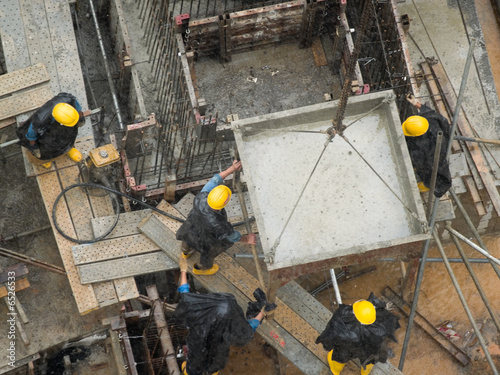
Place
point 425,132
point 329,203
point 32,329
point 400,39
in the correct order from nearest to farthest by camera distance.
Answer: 1. point 329,203
2. point 425,132
3. point 32,329
4. point 400,39

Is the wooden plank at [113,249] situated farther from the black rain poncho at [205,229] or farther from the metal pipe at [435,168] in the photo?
the metal pipe at [435,168]

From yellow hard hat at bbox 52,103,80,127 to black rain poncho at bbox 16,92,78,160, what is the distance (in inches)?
7.0

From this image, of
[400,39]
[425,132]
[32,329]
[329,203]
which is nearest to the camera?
[329,203]

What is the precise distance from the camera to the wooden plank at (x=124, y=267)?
45.4 ft

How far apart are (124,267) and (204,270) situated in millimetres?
1347

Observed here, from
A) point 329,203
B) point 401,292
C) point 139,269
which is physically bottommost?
point 401,292

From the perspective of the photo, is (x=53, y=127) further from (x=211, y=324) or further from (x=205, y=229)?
(x=211, y=324)

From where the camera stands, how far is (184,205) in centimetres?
1450

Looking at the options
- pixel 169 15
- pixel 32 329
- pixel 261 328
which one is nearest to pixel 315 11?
pixel 169 15

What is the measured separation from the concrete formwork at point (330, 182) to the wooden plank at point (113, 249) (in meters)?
2.73

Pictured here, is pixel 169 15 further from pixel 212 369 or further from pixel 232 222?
pixel 212 369

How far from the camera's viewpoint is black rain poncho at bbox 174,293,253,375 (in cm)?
1241

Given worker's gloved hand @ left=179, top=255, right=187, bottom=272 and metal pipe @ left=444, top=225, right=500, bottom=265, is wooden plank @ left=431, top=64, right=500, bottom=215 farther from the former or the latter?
worker's gloved hand @ left=179, top=255, right=187, bottom=272

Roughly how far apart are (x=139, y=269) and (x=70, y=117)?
2.77m
